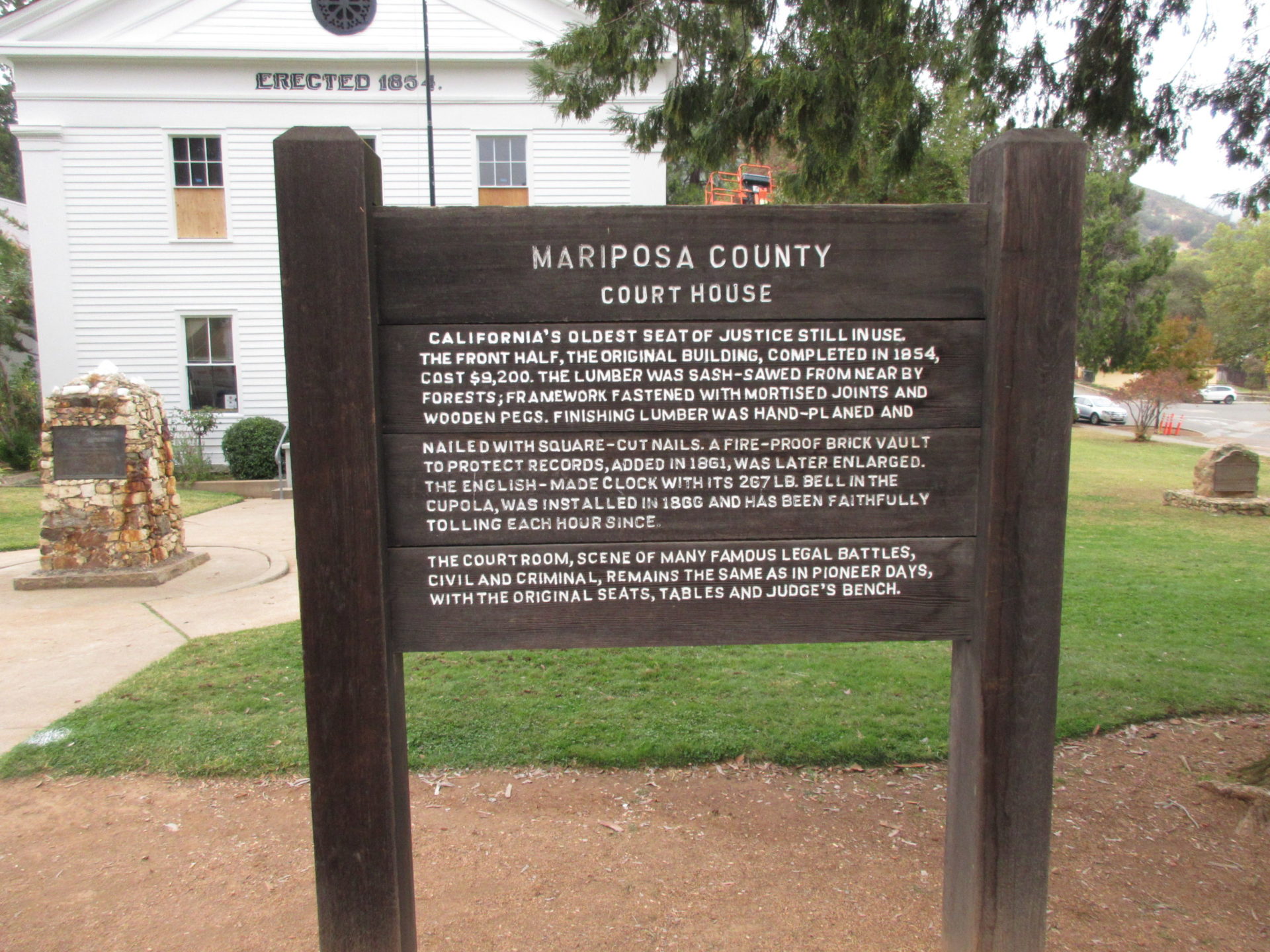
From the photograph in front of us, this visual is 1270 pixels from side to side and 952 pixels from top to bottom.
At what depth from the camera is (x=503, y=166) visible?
1530cm

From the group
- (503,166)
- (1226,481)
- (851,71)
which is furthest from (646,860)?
(503,166)

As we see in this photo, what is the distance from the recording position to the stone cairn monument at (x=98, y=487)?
7582 millimetres

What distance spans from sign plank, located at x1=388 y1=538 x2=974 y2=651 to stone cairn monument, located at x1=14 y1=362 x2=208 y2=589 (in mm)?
6690

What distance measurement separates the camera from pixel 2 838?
3.40 m

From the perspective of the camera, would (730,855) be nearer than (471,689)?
Yes

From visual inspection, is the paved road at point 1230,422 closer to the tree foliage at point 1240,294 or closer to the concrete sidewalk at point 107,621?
the tree foliage at point 1240,294

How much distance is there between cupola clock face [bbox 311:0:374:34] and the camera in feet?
48.7

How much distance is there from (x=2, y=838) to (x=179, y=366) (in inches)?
541

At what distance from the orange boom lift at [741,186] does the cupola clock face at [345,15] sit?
978 centimetres

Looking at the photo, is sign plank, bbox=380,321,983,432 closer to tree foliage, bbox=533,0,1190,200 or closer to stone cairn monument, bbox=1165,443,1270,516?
tree foliage, bbox=533,0,1190,200

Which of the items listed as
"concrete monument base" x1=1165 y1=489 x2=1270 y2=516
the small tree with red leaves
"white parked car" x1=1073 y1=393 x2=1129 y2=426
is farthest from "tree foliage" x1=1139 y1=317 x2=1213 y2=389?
"concrete monument base" x1=1165 y1=489 x2=1270 y2=516

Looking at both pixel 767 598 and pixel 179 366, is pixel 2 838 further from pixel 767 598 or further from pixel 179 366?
pixel 179 366

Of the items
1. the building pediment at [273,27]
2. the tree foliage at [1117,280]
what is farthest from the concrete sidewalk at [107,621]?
the tree foliage at [1117,280]

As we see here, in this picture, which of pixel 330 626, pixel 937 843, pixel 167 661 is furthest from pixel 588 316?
pixel 167 661
